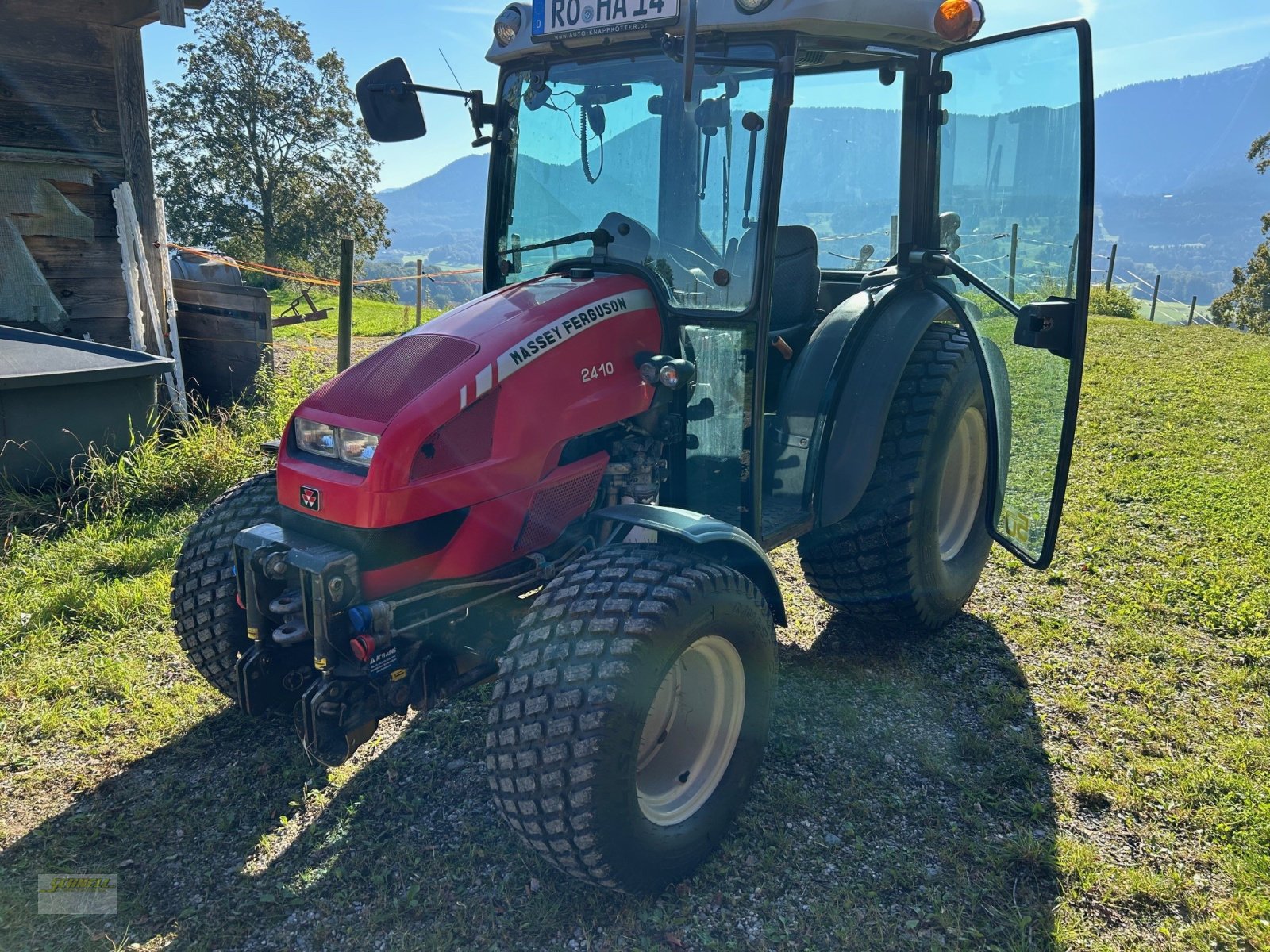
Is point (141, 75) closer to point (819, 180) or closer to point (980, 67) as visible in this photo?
point (819, 180)

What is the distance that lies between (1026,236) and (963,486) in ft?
3.86

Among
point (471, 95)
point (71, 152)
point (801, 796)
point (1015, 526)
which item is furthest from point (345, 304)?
point (801, 796)

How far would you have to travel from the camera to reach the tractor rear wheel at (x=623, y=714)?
217cm

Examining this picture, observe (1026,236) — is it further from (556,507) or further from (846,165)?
(556,507)

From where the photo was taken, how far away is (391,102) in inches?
119

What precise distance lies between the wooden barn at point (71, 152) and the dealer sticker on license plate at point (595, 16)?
4087mm

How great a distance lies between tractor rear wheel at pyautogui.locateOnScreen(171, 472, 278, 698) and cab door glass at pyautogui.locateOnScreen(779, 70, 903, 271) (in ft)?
7.46

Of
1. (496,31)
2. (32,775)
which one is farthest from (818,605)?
(32,775)

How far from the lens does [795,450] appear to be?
332 centimetres

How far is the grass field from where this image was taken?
239 centimetres

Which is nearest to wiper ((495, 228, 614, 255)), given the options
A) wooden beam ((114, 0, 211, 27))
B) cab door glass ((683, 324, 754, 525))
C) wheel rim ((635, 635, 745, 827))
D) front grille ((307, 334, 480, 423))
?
cab door glass ((683, 324, 754, 525))

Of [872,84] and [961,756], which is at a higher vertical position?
[872,84]

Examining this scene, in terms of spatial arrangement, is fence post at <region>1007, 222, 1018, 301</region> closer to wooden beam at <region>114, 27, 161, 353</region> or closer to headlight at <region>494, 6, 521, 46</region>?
headlight at <region>494, 6, 521, 46</region>

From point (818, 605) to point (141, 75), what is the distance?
583cm
